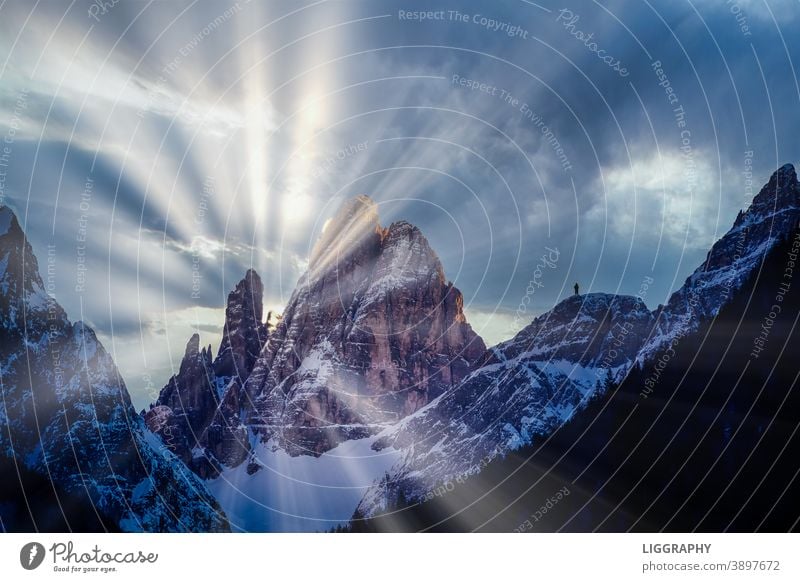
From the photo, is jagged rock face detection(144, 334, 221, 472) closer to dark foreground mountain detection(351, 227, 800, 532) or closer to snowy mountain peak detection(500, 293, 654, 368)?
snowy mountain peak detection(500, 293, 654, 368)

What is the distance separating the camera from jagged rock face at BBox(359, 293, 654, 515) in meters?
20.6

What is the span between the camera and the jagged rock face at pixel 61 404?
1068 cm

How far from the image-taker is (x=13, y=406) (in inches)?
431

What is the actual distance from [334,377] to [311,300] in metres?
16.1

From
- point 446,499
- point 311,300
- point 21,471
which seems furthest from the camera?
point 311,300

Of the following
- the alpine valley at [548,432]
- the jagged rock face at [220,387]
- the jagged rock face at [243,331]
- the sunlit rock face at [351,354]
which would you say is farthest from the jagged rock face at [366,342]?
the alpine valley at [548,432]

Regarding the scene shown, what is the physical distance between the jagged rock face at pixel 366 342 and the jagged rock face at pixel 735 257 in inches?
1300

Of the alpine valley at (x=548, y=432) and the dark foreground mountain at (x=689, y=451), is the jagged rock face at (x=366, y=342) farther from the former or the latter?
the dark foreground mountain at (x=689, y=451)

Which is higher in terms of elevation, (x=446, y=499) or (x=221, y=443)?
(x=446, y=499)
